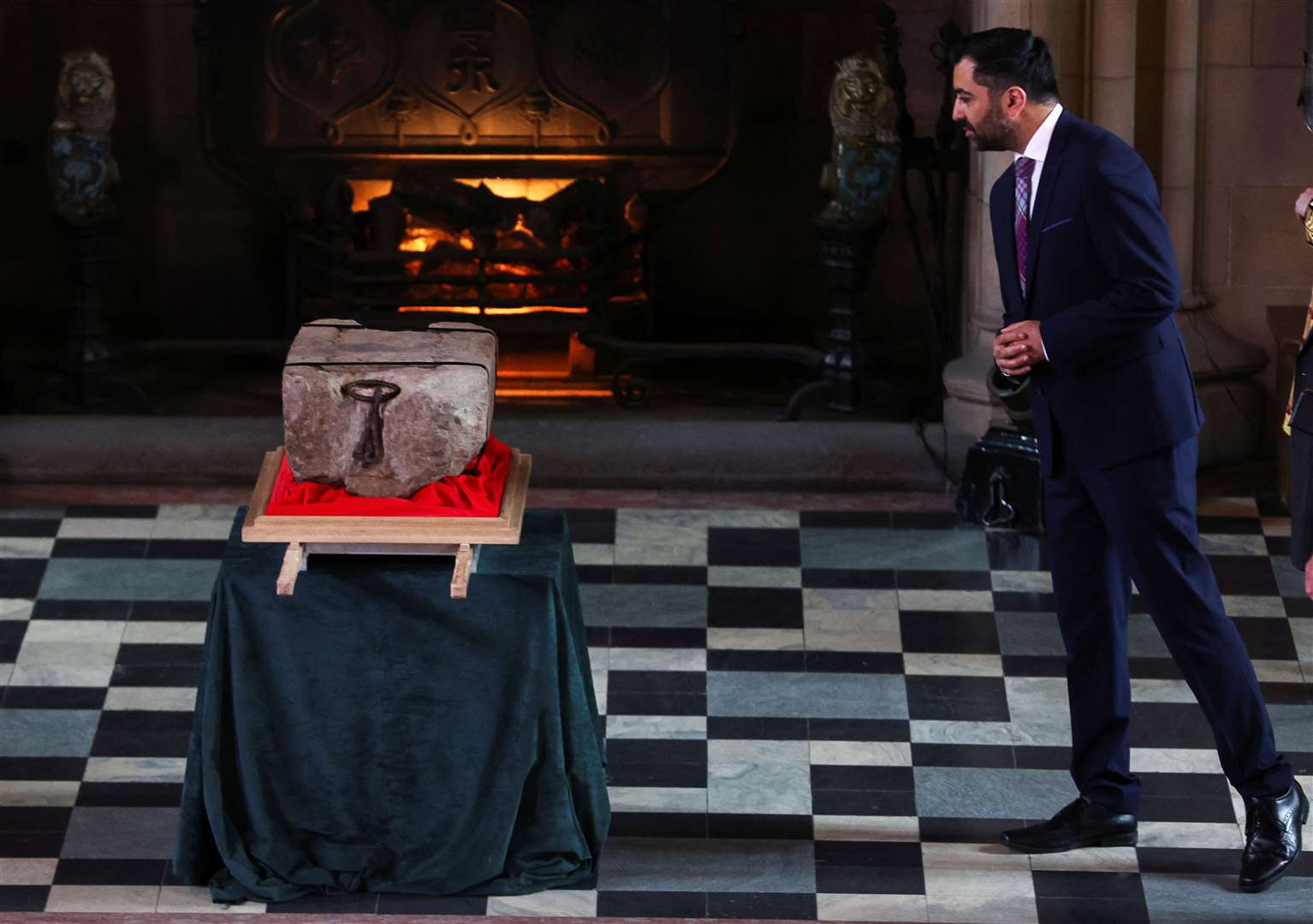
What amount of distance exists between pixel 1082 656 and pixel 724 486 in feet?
8.64

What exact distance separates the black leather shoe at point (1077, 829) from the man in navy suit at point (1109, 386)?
0.28 m

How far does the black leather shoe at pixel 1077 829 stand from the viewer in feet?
14.9

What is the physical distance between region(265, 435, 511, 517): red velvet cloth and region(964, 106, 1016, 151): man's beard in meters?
1.14

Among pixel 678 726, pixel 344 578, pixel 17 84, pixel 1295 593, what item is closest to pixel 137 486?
pixel 17 84

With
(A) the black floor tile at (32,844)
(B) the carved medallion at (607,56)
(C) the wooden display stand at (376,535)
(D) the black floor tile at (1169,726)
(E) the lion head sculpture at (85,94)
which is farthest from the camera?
(B) the carved medallion at (607,56)

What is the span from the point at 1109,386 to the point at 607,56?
3945 mm

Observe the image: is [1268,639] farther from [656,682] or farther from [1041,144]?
[1041,144]

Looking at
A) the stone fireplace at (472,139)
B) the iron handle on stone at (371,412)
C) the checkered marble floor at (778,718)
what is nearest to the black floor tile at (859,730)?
the checkered marble floor at (778,718)

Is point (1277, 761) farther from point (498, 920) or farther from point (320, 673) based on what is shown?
point (320, 673)

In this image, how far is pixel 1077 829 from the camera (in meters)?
4.54

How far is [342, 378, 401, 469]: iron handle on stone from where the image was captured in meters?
4.22

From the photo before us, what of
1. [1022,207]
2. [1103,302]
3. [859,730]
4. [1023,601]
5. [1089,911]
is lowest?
[1089,911]

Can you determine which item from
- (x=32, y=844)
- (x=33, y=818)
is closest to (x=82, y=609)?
(x=33, y=818)

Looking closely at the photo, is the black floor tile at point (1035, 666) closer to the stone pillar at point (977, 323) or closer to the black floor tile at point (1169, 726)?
the black floor tile at point (1169, 726)
